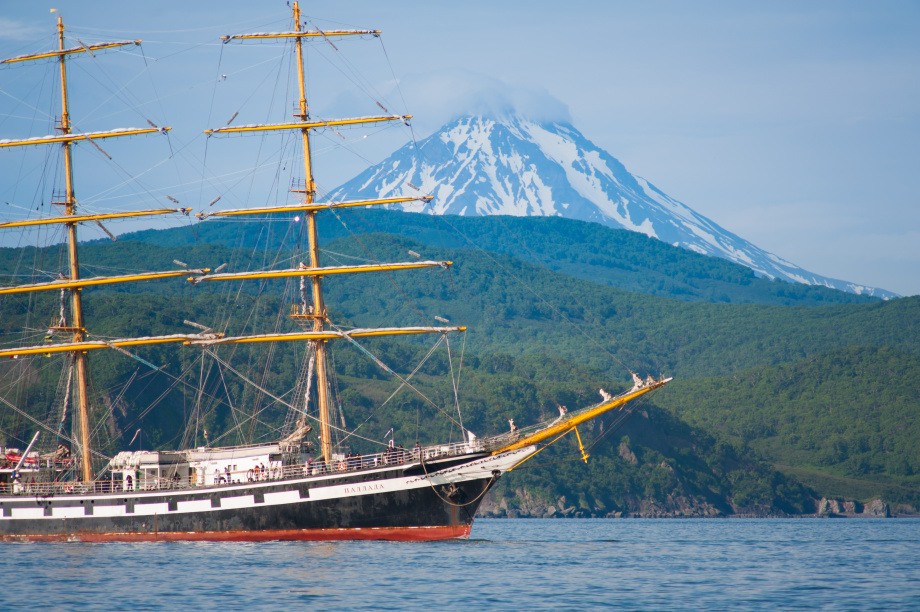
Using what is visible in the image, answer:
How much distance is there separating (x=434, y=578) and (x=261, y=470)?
56.2 ft

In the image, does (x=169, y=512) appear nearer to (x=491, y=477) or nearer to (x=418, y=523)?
(x=418, y=523)

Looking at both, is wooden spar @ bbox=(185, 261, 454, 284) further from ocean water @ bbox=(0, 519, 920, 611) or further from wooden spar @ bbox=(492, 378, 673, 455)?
ocean water @ bbox=(0, 519, 920, 611)

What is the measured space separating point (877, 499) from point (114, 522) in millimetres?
141377

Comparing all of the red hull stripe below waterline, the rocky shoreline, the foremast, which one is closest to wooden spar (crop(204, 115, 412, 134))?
the foremast

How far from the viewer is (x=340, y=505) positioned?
50781 mm

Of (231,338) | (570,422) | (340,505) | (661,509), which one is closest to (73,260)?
(231,338)

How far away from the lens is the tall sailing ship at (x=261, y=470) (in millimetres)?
50688

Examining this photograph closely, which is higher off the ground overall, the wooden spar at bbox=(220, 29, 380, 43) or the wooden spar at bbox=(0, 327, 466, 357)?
the wooden spar at bbox=(220, 29, 380, 43)

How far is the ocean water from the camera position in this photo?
113 ft

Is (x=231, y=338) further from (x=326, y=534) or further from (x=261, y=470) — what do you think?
(x=326, y=534)

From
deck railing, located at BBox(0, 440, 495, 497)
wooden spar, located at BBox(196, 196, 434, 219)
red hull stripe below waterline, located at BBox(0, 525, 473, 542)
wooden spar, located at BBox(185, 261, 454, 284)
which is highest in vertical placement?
wooden spar, located at BBox(196, 196, 434, 219)

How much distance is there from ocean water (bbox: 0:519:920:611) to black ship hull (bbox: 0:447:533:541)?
1148mm

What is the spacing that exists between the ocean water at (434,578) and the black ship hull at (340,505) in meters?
1.15

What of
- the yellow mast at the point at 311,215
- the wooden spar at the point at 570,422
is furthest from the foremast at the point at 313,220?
the wooden spar at the point at 570,422
